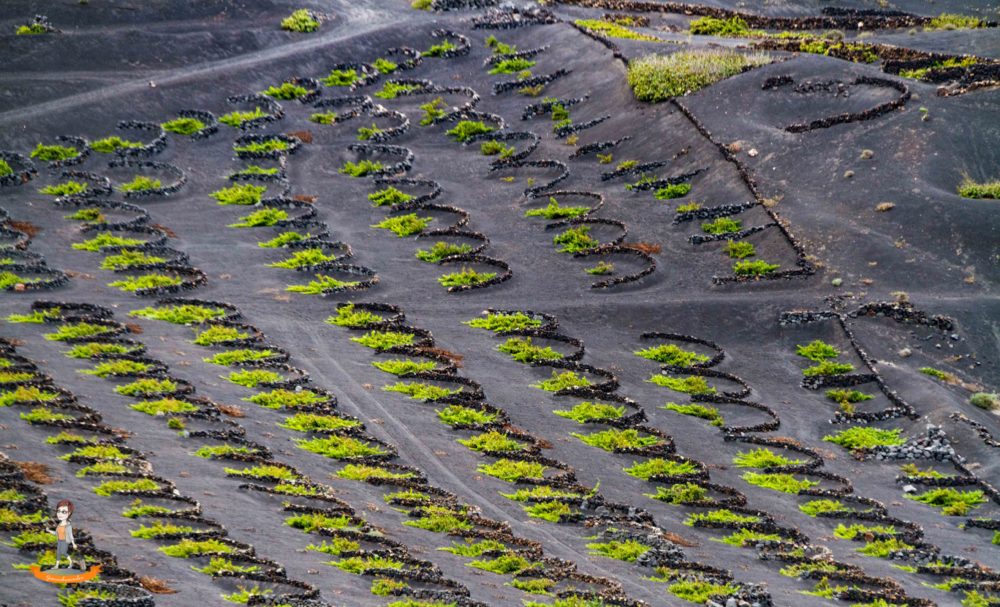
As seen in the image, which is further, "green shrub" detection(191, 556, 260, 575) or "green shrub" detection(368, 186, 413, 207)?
"green shrub" detection(368, 186, 413, 207)

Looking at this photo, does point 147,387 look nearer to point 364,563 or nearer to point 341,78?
point 364,563

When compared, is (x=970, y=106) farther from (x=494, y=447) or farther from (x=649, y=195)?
(x=494, y=447)

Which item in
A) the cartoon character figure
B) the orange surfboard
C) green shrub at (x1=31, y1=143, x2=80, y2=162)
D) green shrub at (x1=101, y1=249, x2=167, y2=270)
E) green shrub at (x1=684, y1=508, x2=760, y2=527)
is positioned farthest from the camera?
green shrub at (x1=31, y1=143, x2=80, y2=162)

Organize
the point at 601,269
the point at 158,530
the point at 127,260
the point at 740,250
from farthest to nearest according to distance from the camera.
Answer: the point at 740,250, the point at 601,269, the point at 127,260, the point at 158,530

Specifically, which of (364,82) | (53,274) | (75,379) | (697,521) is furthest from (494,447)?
(364,82)

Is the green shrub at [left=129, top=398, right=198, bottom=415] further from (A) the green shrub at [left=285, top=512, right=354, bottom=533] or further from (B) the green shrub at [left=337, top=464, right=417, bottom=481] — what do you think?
(A) the green shrub at [left=285, top=512, right=354, bottom=533]

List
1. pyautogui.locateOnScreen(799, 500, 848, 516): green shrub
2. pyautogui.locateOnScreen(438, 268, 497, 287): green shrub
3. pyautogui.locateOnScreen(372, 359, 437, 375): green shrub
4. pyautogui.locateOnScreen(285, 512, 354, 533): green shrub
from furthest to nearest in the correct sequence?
pyautogui.locateOnScreen(438, 268, 497, 287): green shrub < pyautogui.locateOnScreen(372, 359, 437, 375): green shrub < pyautogui.locateOnScreen(799, 500, 848, 516): green shrub < pyautogui.locateOnScreen(285, 512, 354, 533): green shrub

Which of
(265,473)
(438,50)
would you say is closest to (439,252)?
(265,473)

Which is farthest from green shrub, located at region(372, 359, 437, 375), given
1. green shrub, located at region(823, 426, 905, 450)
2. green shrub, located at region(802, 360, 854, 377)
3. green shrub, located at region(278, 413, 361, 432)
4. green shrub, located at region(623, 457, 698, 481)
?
green shrub, located at region(823, 426, 905, 450)
